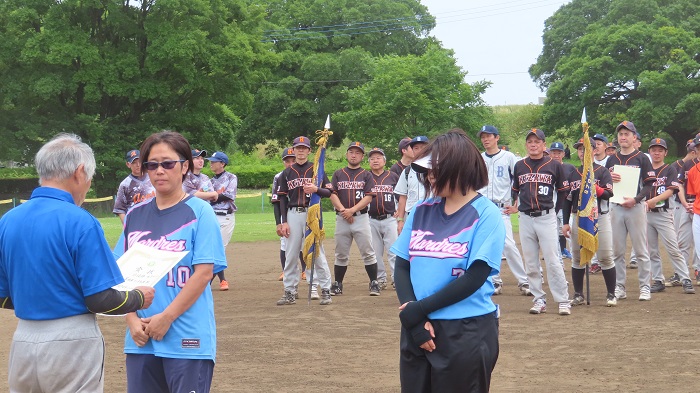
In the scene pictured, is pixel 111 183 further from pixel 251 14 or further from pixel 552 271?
pixel 552 271

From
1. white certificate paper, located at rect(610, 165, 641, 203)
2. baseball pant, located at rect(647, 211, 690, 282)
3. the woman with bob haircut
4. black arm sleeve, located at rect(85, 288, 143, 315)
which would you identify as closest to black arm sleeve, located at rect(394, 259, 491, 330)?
the woman with bob haircut

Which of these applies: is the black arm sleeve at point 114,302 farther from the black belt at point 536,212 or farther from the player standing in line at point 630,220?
the player standing in line at point 630,220

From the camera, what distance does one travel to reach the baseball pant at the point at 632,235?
39.6ft

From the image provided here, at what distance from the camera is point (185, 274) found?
4.45 m

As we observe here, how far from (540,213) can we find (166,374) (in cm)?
747

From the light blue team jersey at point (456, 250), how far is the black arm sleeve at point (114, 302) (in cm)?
143

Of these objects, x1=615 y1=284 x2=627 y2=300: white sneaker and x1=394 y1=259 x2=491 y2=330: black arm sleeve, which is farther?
x1=615 y1=284 x2=627 y2=300: white sneaker

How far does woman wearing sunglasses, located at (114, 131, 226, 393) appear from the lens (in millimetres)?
4340

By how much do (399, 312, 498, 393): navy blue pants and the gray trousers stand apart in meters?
1.62

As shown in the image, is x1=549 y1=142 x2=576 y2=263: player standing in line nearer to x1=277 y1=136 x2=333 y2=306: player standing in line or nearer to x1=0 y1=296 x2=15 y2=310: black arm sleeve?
x1=277 y1=136 x2=333 y2=306: player standing in line

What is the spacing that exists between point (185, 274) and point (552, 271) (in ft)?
24.6

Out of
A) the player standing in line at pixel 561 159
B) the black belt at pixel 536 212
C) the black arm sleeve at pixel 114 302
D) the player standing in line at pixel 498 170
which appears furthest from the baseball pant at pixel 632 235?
the black arm sleeve at pixel 114 302

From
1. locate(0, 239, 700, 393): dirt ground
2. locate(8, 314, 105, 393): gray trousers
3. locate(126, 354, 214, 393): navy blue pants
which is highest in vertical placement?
locate(8, 314, 105, 393): gray trousers

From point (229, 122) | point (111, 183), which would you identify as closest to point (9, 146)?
point (111, 183)
